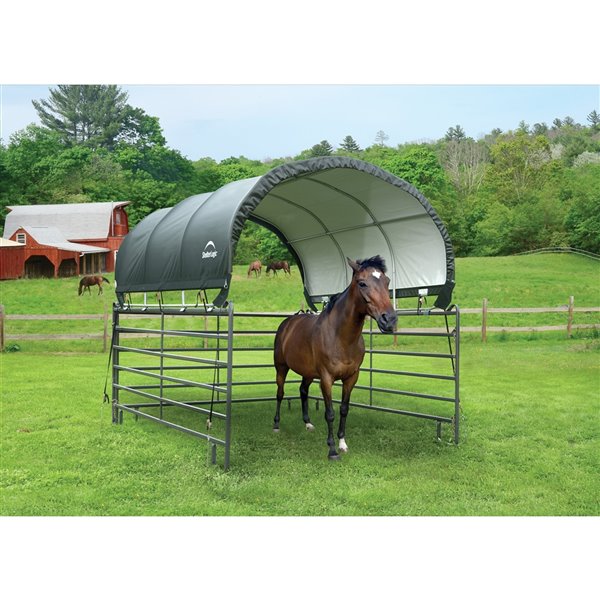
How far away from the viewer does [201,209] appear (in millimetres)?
7934

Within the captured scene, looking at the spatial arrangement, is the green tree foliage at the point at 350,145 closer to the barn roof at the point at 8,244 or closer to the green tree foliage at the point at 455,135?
the green tree foliage at the point at 455,135

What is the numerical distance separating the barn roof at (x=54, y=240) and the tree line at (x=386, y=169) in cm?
356

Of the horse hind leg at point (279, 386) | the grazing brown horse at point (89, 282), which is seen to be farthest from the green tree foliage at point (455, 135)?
the horse hind leg at point (279, 386)

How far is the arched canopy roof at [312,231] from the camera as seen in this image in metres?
7.14

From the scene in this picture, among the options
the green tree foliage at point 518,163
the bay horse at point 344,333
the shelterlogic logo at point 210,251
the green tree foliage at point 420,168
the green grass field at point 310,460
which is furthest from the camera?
the green tree foliage at point 518,163

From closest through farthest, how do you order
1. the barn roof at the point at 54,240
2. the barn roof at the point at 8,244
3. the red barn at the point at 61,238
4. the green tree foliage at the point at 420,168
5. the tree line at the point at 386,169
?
the barn roof at the point at 8,244 < the red barn at the point at 61,238 < the barn roof at the point at 54,240 < the tree line at the point at 386,169 < the green tree foliage at the point at 420,168

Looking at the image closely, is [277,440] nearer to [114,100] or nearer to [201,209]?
[201,209]

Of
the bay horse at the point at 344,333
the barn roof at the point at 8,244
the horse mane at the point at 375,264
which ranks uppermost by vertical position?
the barn roof at the point at 8,244

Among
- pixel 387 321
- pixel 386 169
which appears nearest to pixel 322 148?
pixel 386 169

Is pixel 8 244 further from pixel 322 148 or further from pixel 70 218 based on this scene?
pixel 322 148

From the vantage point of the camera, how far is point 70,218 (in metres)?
27.2

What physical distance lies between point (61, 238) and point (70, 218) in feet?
7.66

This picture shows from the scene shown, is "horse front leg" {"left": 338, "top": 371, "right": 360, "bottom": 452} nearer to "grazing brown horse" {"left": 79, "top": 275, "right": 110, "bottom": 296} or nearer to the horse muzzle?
the horse muzzle

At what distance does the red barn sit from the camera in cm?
2305
